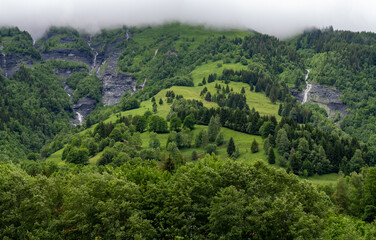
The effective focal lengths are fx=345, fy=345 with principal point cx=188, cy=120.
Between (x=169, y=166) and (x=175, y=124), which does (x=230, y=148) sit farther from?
(x=169, y=166)

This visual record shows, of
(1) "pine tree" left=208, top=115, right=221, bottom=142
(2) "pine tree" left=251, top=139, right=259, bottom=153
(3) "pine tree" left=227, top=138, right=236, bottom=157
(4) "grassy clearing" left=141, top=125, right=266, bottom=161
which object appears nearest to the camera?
(4) "grassy clearing" left=141, top=125, right=266, bottom=161

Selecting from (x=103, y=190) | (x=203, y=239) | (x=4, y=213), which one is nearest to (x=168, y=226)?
(x=203, y=239)

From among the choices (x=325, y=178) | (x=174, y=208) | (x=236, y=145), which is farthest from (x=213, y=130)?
(x=174, y=208)

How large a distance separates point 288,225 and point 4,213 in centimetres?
4581

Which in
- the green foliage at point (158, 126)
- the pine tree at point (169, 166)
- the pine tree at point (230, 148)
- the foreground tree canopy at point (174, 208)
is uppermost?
the foreground tree canopy at point (174, 208)

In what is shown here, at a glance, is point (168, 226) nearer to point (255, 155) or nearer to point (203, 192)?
point (203, 192)

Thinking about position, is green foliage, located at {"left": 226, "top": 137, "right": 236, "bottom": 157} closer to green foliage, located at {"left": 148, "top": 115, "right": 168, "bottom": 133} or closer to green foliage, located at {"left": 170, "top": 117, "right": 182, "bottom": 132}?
green foliage, located at {"left": 170, "top": 117, "right": 182, "bottom": 132}

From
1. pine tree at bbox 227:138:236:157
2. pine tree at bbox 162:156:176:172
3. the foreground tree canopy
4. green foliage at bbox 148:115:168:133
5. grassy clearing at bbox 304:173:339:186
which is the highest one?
the foreground tree canopy

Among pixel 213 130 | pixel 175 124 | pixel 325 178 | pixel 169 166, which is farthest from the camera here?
pixel 175 124

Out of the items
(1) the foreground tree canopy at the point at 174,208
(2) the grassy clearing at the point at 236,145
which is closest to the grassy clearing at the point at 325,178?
(2) the grassy clearing at the point at 236,145

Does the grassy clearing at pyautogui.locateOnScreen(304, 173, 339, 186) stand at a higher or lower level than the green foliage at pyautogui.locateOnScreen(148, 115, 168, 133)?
higher

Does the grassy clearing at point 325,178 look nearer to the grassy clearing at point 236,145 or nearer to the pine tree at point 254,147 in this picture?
the grassy clearing at point 236,145

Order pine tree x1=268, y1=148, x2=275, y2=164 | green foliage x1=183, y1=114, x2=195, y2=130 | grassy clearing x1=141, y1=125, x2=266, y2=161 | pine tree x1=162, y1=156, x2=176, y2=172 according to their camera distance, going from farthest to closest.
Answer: green foliage x1=183, y1=114, x2=195, y2=130 < grassy clearing x1=141, y1=125, x2=266, y2=161 < pine tree x1=268, y1=148, x2=275, y2=164 < pine tree x1=162, y1=156, x2=176, y2=172

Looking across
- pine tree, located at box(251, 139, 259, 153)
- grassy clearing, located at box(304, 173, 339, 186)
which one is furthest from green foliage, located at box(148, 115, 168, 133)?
grassy clearing, located at box(304, 173, 339, 186)
